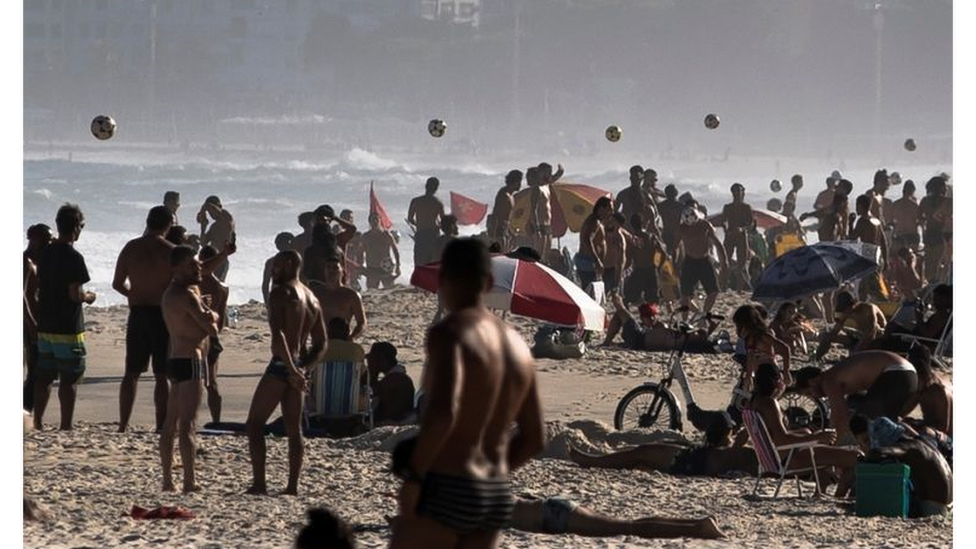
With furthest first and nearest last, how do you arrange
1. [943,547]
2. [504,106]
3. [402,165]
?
[504,106], [402,165], [943,547]

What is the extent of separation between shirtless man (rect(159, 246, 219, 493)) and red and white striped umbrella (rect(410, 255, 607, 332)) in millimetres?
2085

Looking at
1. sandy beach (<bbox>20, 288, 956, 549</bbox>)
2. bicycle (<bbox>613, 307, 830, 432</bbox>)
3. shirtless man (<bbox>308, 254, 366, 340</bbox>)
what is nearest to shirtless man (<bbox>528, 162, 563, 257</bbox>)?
sandy beach (<bbox>20, 288, 956, 549</bbox>)

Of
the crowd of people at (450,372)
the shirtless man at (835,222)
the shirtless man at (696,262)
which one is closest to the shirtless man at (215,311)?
the crowd of people at (450,372)

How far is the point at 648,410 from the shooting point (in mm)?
11016

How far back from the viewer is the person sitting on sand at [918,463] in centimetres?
855

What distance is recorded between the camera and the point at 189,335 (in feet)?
27.2

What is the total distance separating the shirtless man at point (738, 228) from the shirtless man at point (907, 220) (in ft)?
4.97

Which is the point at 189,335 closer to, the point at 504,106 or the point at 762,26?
the point at 504,106

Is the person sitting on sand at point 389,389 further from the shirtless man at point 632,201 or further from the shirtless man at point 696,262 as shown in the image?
the shirtless man at point 632,201

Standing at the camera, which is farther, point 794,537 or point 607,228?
point 607,228

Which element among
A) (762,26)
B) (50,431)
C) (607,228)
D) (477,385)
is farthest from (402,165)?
(477,385)

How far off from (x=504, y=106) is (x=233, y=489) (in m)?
73.8

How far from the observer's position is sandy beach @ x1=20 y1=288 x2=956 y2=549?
7578 millimetres

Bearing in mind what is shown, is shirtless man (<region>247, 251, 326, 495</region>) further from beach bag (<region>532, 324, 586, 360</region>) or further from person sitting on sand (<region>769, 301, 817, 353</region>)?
beach bag (<region>532, 324, 586, 360</region>)
